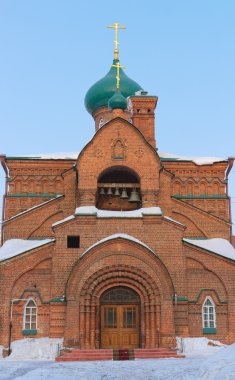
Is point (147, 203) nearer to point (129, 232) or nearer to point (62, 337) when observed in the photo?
point (129, 232)

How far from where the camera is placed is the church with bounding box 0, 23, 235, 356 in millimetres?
16953

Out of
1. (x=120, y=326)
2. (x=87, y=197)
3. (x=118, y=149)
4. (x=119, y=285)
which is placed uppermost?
(x=118, y=149)

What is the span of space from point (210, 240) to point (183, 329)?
14.2ft

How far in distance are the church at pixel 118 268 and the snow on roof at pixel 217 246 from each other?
41mm

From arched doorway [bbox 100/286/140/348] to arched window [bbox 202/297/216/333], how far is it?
2092 mm

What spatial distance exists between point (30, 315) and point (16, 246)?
3.01m

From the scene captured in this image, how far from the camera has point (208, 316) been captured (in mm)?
17734

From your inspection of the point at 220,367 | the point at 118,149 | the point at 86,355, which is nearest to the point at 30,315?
the point at 86,355

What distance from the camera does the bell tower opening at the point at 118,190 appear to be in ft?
62.1

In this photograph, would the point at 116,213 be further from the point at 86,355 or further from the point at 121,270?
the point at 86,355

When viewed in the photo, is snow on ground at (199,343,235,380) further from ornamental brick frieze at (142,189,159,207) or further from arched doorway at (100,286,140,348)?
ornamental brick frieze at (142,189,159,207)

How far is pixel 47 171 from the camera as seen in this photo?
72.5ft

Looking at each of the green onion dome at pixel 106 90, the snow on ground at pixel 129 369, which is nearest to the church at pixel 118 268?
the snow on ground at pixel 129 369

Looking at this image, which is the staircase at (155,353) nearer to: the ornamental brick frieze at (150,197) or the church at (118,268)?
the church at (118,268)
